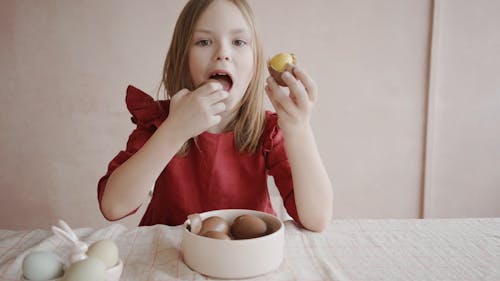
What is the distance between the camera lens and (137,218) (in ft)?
7.23

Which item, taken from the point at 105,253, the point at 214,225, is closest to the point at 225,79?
the point at 214,225

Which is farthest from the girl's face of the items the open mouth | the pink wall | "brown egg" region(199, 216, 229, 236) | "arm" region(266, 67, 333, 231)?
the pink wall

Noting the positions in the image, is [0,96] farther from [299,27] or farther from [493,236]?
[493,236]

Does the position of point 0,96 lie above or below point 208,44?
below

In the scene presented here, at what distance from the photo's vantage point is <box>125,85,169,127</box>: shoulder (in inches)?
41.5

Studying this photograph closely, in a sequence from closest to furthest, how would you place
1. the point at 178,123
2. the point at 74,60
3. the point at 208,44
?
1. the point at 178,123
2. the point at 208,44
3. the point at 74,60

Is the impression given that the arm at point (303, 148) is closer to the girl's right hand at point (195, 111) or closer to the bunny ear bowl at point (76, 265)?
the girl's right hand at point (195, 111)

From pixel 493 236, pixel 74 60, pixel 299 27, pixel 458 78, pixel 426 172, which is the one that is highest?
pixel 299 27

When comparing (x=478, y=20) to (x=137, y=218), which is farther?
(x=137, y=218)

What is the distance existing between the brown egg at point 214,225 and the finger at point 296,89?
10.7 inches

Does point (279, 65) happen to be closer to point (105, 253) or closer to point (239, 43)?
point (239, 43)

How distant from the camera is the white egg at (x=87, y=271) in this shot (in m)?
0.52

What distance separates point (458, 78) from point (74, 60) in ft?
6.26

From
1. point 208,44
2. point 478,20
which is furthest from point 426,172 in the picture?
point 208,44
